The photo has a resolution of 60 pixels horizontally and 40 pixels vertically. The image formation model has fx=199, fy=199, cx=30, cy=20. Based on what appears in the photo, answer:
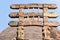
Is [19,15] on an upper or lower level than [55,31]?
upper

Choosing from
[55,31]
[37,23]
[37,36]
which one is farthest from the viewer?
[55,31]

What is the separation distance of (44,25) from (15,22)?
1475 mm

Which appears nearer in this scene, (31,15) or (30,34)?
(31,15)

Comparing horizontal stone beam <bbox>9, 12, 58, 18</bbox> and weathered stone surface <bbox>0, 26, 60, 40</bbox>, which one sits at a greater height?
horizontal stone beam <bbox>9, 12, 58, 18</bbox>

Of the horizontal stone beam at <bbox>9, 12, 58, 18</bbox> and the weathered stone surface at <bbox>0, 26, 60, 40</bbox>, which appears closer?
the horizontal stone beam at <bbox>9, 12, 58, 18</bbox>

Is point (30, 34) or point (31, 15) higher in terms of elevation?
point (31, 15)

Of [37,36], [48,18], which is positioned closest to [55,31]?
[37,36]

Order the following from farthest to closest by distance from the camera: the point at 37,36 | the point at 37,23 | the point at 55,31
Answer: the point at 55,31, the point at 37,36, the point at 37,23

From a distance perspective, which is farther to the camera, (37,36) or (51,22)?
(37,36)

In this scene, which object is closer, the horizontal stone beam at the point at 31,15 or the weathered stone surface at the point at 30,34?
the horizontal stone beam at the point at 31,15

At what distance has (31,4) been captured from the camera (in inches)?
391

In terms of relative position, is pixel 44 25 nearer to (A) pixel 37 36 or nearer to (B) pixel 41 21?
(B) pixel 41 21

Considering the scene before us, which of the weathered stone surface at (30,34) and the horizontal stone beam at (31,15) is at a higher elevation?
the horizontal stone beam at (31,15)

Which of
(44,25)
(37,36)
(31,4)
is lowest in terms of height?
(37,36)
